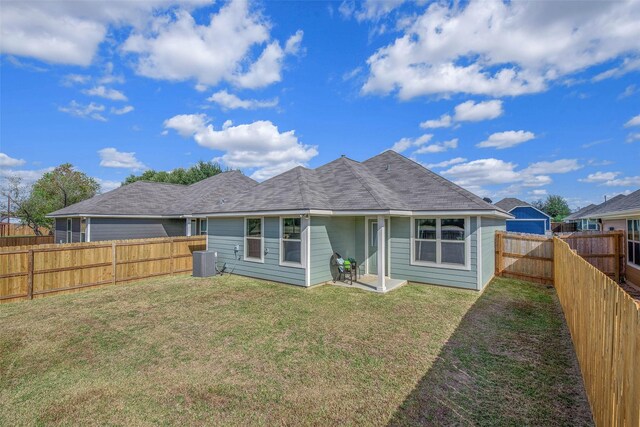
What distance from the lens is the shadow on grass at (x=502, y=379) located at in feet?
11.0

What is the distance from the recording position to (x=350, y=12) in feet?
38.4

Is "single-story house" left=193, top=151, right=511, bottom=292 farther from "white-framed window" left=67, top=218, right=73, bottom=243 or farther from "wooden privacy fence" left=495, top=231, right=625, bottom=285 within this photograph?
"white-framed window" left=67, top=218, right=73, bottom=243

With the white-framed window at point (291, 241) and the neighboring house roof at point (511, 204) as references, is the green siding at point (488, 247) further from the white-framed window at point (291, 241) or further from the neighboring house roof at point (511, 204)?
the neighboring house roof at point (511, 204)

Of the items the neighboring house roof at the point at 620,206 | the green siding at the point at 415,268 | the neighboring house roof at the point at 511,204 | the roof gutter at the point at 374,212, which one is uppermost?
the neighboring house roof at the point at 511,204

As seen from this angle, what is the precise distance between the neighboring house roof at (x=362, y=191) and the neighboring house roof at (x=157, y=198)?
21.5 ft

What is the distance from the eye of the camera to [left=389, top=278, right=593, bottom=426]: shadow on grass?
3346 millimetres

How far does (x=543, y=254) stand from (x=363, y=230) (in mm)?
6709

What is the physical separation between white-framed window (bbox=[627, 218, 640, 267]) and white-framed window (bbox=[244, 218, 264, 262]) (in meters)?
13.0

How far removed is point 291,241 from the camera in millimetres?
10016

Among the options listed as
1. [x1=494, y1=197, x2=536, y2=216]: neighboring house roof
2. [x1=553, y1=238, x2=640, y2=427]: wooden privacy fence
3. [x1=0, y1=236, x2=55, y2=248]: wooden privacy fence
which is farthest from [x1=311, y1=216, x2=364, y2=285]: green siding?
[x1=494, y1=197, x2=536, y2=216]: neighboring house roof

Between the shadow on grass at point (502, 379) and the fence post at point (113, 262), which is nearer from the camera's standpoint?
the shadow on grass at point (502, 379)

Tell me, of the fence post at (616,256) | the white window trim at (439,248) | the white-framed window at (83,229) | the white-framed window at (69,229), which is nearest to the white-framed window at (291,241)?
the white window trim at (439,248)

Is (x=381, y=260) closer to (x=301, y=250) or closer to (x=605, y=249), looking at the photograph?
(x=301, y=250)

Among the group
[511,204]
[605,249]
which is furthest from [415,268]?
[511,204]
